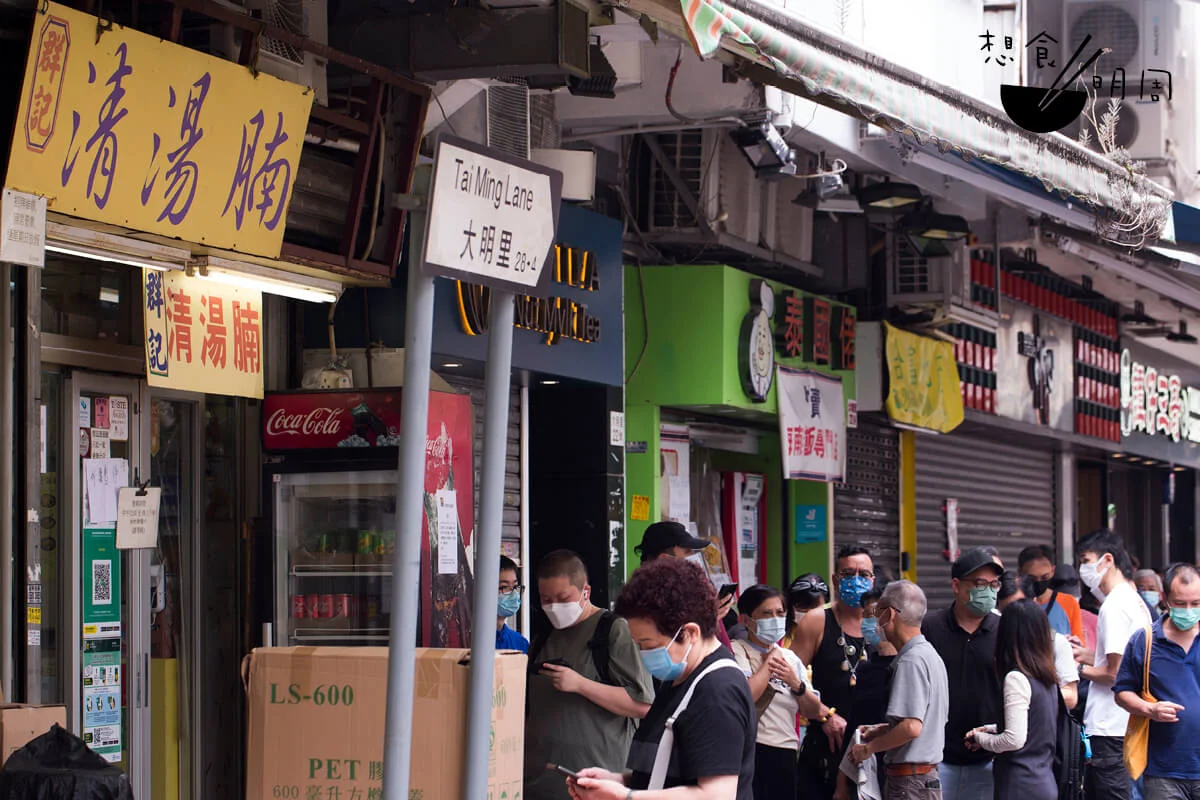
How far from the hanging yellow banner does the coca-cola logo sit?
744 centimetres

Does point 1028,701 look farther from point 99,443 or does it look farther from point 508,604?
point 99,443

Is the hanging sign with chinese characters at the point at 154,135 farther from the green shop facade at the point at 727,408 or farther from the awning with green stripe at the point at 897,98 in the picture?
the green shop facade at the point at 727,408

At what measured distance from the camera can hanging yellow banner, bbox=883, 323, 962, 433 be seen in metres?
14.2

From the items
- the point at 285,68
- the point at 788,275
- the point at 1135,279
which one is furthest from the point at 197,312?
the point at 1135,279

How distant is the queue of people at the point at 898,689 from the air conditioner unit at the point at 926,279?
5.01 meters

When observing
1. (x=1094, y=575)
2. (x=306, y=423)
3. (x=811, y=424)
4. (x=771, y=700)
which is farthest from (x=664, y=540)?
(x=811, y=424)

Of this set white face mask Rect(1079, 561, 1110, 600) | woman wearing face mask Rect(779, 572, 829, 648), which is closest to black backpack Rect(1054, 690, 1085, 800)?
woman wearing face mask Rect(779, 572, 829, 648)

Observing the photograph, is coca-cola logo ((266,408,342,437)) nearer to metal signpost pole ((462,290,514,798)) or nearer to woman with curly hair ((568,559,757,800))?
metal signpost pole ((462,290,514,798))

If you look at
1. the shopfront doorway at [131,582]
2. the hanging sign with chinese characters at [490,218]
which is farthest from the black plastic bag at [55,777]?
the shopfront doorway at [131,582]

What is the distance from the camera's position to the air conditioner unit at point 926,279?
14281mm

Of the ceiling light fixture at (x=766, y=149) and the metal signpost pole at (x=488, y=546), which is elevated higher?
the ceiling light fixture at (x=766, y=149)

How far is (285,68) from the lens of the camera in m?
6.79

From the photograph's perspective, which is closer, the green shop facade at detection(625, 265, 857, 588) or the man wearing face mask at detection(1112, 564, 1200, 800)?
the man wearing face mask at detection(1112, 564, 1200, 800)

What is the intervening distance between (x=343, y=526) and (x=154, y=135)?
7.59 ft
